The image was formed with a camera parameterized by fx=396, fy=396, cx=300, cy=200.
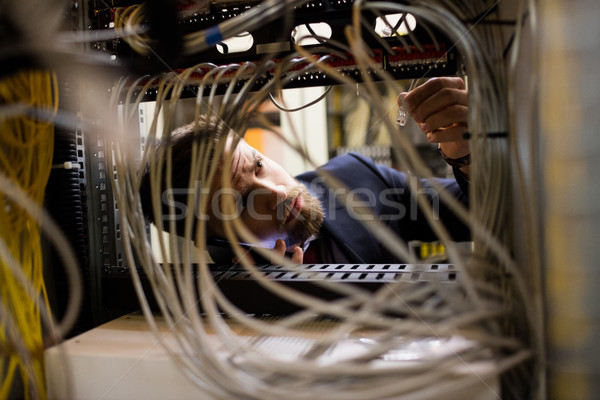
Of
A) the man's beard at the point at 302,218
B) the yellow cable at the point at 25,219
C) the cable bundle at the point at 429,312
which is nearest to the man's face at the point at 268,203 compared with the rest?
the man's beard at the point at 302,218

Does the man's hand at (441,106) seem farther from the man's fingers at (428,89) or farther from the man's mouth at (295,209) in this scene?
the man's mouth at (295,209)

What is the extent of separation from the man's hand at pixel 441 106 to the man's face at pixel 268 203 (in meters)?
0.46

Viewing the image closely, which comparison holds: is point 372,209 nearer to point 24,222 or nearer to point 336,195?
point 336,195

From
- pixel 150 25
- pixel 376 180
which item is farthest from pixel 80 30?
pixel 376 180

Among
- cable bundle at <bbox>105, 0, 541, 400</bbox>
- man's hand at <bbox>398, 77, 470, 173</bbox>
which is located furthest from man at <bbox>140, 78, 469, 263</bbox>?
cable bundle at <bbox>105, 0, 541, 400</bbox>

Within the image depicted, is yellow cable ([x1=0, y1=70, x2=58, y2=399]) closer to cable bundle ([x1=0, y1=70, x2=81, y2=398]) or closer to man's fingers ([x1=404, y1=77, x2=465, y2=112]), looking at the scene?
cable bundle ([x1=0, y1=70, x2=81, y2=398])

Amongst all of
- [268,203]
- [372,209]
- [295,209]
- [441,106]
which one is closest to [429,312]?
[441,106]

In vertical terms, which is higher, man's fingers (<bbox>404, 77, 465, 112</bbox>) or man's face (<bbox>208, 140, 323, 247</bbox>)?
man's fingers (<bbox>404, 77, 465, 112</bbox>)

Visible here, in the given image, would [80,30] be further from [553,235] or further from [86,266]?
[553,235]

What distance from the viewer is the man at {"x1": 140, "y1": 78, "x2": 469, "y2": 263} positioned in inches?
27.9

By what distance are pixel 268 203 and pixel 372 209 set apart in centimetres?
50

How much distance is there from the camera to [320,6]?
0.58 metres

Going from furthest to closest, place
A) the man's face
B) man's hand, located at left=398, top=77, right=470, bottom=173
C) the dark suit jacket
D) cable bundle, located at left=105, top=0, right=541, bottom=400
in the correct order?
1. the dark suit jacket
2. the man's face
3. man's hand, located at left=398, top=77, right=470, bottom=173
4. cable bundle, located at left=105, top=0, right=541, bottom=400

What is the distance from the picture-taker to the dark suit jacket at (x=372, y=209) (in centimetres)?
145
